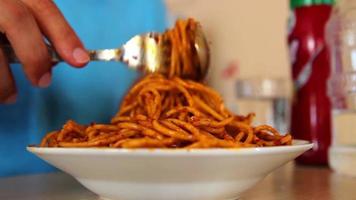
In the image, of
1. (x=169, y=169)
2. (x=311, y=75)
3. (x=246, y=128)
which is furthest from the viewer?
(x=311, y=75)

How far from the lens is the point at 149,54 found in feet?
2.44

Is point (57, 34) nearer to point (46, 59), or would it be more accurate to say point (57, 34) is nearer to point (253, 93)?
point (46, 59)

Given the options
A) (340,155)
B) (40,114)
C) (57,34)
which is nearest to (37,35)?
(57,34)

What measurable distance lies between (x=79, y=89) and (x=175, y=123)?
53 cm

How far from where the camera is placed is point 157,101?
0.70 meters

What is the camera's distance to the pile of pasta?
0.49 m

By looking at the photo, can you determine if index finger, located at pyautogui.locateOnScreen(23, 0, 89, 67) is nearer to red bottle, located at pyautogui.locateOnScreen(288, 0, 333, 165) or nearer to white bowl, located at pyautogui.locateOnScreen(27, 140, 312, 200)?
white bowl, located at pyautogui.locateOnScreen(27, 140, 312, 200)

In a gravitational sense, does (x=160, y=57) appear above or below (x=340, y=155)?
above

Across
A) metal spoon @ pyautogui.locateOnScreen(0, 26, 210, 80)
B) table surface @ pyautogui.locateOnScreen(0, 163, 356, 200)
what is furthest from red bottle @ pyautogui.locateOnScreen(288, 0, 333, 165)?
metal spoon @ pyautogui.locateOnScreen(0, 26, 210, 80)

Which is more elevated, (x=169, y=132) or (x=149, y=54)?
(x=149, y=54)

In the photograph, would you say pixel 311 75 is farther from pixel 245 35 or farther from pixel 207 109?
pixel 245 35

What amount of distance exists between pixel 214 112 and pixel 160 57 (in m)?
0.15

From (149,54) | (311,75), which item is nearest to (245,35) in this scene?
(311,75)

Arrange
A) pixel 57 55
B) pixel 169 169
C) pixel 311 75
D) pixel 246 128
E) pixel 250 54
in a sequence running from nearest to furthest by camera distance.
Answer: pixel 169 169, pixel 246 128, pixel 57 55, pixel 311 75, pixel 250 54
